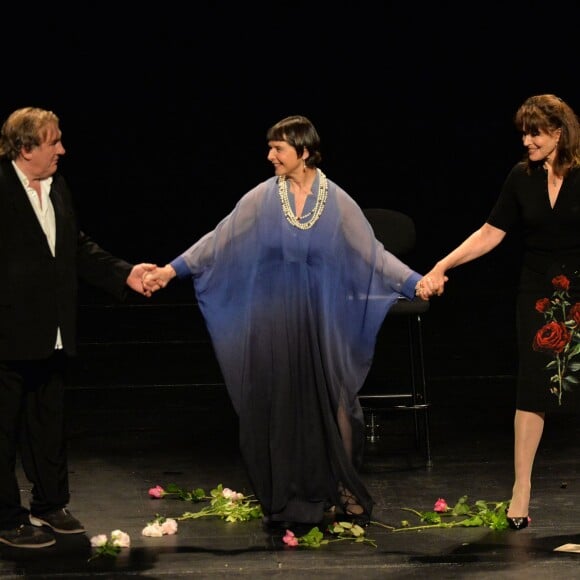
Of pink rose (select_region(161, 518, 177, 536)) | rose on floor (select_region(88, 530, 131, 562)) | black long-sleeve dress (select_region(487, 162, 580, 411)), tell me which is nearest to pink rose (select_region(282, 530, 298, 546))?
pink rose (select_region(161, 518, 177, 536))

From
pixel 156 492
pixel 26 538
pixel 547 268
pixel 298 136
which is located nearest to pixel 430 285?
pixel 547 268

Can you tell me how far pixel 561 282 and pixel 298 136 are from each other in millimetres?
1063

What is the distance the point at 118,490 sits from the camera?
17.7 feet

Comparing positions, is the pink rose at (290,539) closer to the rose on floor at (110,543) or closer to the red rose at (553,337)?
the rose on floor at (110,543)

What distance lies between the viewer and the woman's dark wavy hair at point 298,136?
4.84 m

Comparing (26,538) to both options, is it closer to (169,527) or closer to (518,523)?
(169,527)

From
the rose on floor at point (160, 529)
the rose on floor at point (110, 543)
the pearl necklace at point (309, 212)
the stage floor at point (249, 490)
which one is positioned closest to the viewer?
the stage floor at point (249, 490)

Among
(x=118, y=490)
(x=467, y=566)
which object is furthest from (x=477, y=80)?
(x=467, y=566)

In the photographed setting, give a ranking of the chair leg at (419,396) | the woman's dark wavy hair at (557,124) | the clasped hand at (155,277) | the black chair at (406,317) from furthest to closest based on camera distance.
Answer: the chair leg at (419,396)
the black chair at (406,317)
the clasped hand at (155,277)
the woman's dark wavy hair at (557,124)

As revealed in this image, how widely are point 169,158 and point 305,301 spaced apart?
757cm

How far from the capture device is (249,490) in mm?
5387

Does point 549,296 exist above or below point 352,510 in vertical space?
above

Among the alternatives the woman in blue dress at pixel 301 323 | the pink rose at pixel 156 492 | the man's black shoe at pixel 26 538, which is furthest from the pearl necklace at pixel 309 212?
the man's black shoe at pixel 26 538

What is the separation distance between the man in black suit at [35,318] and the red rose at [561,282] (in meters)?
1.69
